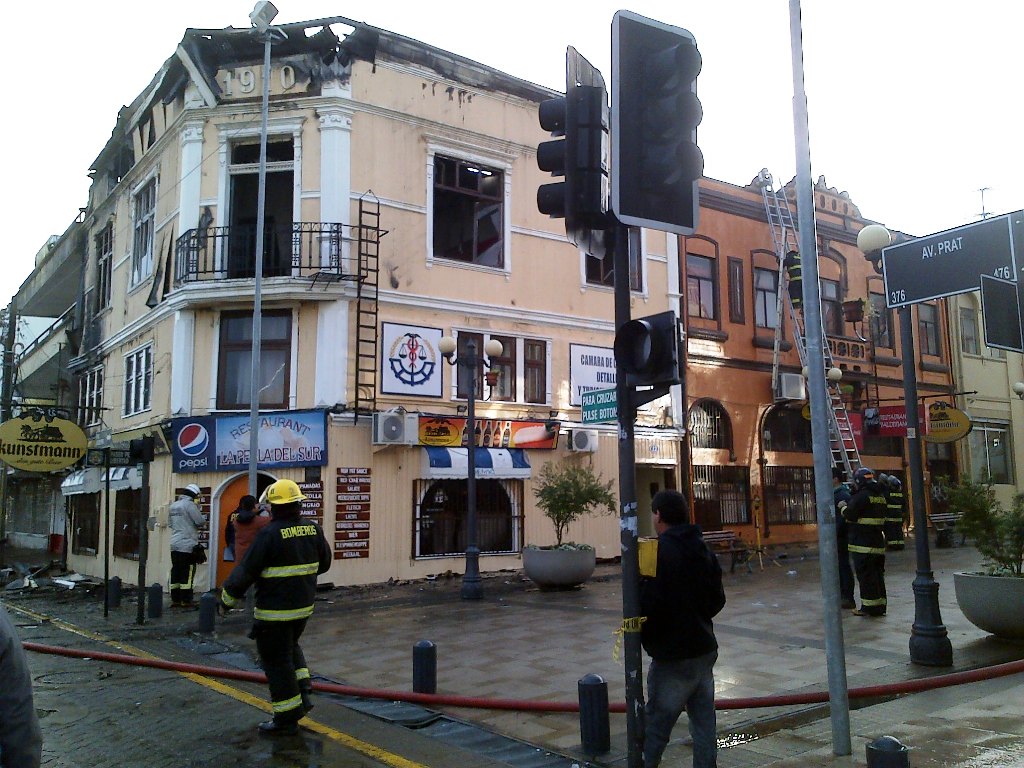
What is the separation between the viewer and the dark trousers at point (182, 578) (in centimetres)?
1492

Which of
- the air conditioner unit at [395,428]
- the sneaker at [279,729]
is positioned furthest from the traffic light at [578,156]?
the air conditioner unit at [395,428]

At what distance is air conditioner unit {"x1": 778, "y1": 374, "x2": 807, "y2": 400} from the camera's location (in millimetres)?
24281

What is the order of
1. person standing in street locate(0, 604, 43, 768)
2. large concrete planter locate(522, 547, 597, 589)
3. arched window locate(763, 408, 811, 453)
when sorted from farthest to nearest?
arched window locate(763, 408, 811, 453)
large concrete planter locate(522, 547, 597, 589)
person standing in street locate(0, 604, 43, 768)

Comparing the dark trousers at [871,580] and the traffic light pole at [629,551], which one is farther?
the dark trousers at [871,580]

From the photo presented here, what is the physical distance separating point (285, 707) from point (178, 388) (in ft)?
41.2

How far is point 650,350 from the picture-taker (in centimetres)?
509


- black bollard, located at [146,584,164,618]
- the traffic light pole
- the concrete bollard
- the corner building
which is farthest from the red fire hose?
the corner building

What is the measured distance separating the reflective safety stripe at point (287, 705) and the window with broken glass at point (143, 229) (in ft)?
54.2

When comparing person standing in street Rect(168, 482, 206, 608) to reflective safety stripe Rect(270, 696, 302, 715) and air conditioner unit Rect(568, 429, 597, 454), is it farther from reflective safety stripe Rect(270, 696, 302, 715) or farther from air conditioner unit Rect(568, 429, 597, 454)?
reflective safety stripe Rect(270, 696, 302, 715)

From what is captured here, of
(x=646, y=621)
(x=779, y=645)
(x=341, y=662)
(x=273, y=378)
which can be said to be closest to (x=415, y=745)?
(x=646, y=621)

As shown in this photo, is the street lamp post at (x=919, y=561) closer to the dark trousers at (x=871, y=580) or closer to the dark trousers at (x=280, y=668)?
the dark trousers at (x=871, y=580)

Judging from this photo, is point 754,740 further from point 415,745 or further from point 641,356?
point 641,356

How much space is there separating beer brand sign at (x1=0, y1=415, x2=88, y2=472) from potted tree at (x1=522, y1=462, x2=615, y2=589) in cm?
860

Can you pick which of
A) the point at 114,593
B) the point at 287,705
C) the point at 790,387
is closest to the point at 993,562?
the point at 287,705
